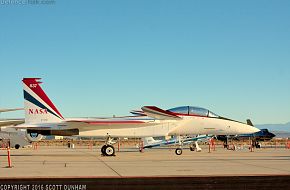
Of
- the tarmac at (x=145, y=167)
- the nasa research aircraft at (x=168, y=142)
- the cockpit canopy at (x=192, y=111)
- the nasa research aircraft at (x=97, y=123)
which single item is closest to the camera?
the tarmac at (x=145, y=167)

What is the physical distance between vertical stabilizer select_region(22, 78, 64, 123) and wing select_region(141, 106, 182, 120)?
5.59m

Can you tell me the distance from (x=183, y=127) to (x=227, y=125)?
115 inches

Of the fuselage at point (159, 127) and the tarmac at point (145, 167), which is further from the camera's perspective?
the fuselage at point (159, 127)

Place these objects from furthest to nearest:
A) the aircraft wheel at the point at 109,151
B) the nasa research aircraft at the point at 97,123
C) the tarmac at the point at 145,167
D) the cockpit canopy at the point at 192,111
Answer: the cockpit canopy at the point at 192,111, the aircraft wheel at the point at 109,151, the nasa research aircraft at the point at 97,123, the tarmac at the point at 145,167

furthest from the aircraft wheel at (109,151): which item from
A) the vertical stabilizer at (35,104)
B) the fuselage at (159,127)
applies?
the vertical stabilizer at (35,104)

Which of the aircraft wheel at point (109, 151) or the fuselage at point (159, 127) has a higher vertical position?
the fuselage at point (159, 127)

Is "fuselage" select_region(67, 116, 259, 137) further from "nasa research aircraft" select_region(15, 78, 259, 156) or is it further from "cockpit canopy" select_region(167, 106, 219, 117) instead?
"cockpit canopy" select_region(167, 106, 219, 117)

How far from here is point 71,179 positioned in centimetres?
1101

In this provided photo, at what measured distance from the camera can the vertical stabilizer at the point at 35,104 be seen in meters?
24.7

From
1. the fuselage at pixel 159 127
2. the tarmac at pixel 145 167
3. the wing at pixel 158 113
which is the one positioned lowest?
the tarmac at pixel 145 167

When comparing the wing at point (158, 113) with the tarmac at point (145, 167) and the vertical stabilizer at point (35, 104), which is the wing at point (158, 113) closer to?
the tarmac at point (145, 167)

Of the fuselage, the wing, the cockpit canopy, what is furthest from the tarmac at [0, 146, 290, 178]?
the cockpit canopy

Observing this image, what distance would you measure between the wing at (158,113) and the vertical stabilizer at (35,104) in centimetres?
559

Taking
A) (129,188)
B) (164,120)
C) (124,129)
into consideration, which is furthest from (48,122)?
(129,188)
